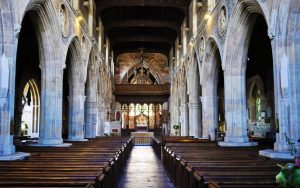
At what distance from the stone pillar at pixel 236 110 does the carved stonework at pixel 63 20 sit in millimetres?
6595

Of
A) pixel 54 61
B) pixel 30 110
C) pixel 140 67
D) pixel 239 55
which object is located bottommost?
pixel 30 110

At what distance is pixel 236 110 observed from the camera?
12.6 metres

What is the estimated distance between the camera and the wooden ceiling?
863 inches

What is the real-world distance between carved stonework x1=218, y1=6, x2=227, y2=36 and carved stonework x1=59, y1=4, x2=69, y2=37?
20.6 feet

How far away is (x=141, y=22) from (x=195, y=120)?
10262 millimetres

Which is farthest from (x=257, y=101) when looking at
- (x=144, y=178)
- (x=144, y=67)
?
(x=144, y=178)

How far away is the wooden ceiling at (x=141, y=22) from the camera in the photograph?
2192 centimetres

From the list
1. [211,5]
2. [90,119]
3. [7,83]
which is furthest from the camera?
[90,119]

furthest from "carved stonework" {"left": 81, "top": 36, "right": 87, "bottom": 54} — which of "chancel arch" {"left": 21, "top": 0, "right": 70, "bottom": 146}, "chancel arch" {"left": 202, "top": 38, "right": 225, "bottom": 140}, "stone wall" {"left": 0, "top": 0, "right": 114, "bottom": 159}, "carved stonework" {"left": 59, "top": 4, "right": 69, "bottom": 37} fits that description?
"chancel arch" {"left": 202, "top": 38, "right": 225, "bottom": 140}

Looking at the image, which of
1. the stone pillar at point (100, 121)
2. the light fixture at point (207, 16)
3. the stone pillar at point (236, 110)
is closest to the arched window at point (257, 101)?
the light fixture at point (207, 16)

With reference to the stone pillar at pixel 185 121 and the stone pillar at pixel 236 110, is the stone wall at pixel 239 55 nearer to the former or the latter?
the stone pillar at pixel 236 110

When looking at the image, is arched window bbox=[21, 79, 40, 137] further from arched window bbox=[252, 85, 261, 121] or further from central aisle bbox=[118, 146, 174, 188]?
arched window bbox=[252, 85, 261, 121]

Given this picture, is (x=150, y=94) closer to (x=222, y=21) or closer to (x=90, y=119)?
(x=90, y=119)

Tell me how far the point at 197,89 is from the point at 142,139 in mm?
10945
